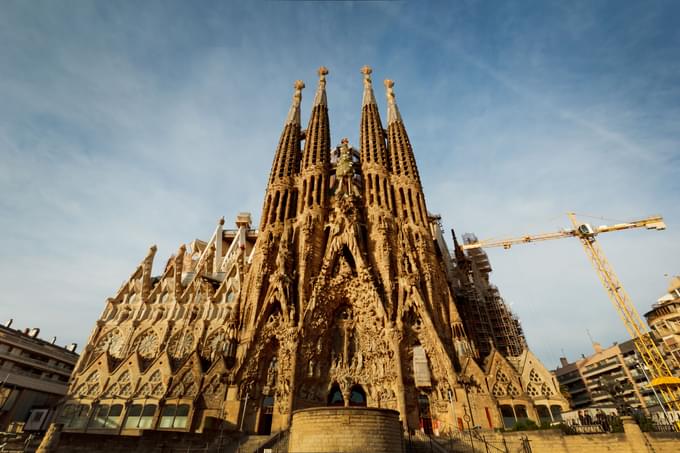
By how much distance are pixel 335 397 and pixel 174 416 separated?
1022 centimetres

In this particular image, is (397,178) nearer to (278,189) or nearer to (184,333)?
(278,189)

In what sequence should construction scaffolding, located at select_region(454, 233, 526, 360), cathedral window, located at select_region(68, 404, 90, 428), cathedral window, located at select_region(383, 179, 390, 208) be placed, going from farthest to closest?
construction scaffolding, located at select_region(454, 233, 526, 360) < cathedral window, located at select_region(383, 179, 390, 208) < cathedral window, located at select_region(68, 404, 90, 428)

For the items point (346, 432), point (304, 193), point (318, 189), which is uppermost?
point (318, 189)

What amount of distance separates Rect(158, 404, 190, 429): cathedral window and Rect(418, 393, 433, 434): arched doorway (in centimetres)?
1403

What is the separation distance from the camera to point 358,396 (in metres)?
23.8

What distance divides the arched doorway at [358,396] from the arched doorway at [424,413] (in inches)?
154

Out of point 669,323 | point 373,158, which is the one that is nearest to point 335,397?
point 373,158

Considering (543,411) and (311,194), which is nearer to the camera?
(543,411)

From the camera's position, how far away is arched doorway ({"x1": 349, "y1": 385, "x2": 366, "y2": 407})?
23.4 meters

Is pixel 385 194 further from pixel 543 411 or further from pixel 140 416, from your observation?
pixel 140 416

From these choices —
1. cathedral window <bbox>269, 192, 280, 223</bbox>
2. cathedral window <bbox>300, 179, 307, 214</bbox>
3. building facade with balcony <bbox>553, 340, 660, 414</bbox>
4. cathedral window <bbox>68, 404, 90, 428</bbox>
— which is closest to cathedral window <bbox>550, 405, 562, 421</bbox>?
building facade with balcony <bbox>553, 340, 660, 414</bbox>

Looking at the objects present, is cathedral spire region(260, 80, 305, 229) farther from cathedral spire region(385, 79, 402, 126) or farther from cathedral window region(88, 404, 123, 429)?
cathedral window region(88, 404, 123, 429)

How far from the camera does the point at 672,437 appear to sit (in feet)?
40.9

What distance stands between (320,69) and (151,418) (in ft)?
144
